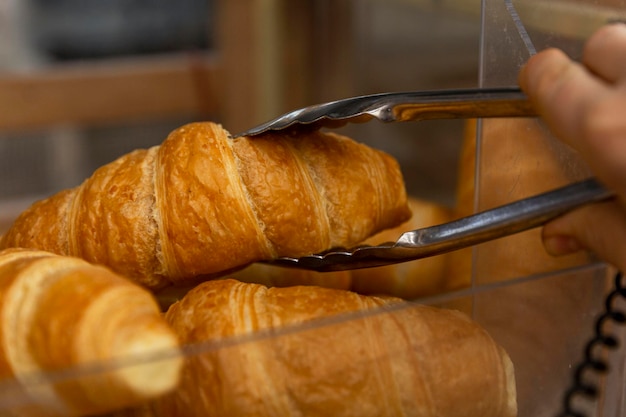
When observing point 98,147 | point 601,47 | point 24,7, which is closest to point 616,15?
point 601,47

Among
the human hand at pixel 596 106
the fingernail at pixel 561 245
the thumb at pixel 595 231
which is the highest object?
the human hand at pixel 596 106

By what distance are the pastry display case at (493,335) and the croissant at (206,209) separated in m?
0.10

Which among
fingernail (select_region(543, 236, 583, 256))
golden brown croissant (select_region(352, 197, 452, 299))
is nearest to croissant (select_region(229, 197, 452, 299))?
golden brown croissant (select_region(352, 197, 452, 299))

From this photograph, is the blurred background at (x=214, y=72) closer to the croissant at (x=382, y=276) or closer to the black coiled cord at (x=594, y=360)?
the croissant at (x=382, y=276)

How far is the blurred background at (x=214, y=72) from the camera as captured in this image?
3.44 ft

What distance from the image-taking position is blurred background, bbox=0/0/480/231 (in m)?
1.05

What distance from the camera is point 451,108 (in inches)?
19.6

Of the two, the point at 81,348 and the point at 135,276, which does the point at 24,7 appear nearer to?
the point at 135,276

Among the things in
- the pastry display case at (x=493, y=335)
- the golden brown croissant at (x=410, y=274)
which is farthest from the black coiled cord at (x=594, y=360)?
the golden brown croissant at (x=410, y=274)

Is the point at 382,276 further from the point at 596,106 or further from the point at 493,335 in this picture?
the point at 596,106

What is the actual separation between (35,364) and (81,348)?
0.17 feet

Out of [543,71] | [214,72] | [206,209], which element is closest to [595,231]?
[543,71]

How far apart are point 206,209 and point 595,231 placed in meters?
0.28

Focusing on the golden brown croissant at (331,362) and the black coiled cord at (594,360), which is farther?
the black coiled cord at (594,360)
